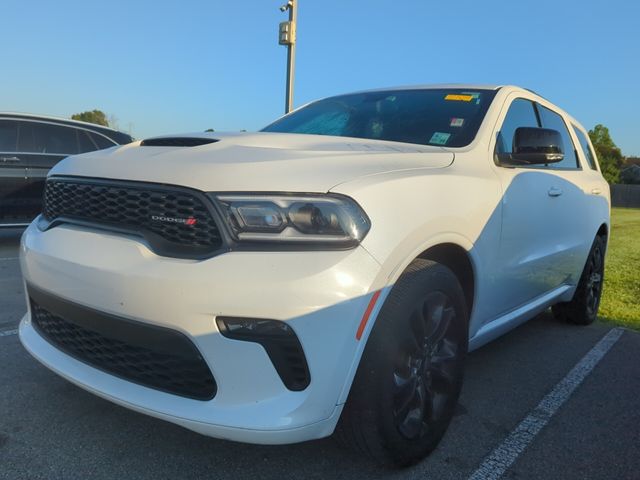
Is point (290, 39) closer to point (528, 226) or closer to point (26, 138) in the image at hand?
point (26, 138)

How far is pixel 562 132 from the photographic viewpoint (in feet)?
14.1

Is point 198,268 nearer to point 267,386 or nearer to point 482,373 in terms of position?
point 267,386

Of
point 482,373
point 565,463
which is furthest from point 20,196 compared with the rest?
point 565,463

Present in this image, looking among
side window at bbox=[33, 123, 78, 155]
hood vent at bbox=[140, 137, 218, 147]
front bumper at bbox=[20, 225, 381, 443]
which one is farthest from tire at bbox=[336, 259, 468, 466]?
side window at bbox=[33, 123, 78, 155]

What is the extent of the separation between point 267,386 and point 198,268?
1.49ft

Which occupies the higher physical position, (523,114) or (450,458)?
(523,114)

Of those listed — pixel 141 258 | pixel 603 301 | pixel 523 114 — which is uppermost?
pixel 523 114

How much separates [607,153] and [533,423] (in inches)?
2195

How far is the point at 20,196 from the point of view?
23.0 feet

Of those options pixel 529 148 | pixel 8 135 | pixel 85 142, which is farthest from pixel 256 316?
pixel 85 142

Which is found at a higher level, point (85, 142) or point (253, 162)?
point (253, 162)

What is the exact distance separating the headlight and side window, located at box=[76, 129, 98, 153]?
253 inches

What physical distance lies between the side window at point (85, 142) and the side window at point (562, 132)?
5933 mm

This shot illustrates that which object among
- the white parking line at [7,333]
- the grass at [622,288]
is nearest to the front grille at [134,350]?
the white parking line at [7,333]
